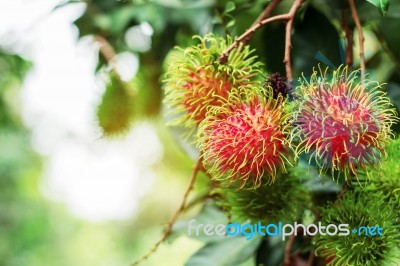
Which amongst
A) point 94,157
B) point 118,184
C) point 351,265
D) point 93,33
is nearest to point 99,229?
point 118,184

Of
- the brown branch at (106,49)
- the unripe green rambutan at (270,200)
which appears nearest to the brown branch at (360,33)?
the unripe green rambutan at (270,200)

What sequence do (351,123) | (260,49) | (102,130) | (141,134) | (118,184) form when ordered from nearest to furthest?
(351,123) → (260,49) → (102,130) → (141,134) → (118,184)

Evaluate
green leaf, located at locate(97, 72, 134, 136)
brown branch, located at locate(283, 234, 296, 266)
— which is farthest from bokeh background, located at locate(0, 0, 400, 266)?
brown branch, located at locate(283, 234, 296, 266)

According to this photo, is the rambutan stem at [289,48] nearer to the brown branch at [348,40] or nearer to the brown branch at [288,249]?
the brown branch at [348,40]

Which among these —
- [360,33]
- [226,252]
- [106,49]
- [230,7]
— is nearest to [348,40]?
[360,33]

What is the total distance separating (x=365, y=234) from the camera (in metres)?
0.45

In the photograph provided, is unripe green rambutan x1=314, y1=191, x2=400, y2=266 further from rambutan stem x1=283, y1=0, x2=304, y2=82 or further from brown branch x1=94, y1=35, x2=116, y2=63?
brown branch x1=94, y1=35, x2=116, y2=63

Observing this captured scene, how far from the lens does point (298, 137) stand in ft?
1.42

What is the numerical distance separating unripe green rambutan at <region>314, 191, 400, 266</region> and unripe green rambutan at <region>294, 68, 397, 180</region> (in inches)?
1.2

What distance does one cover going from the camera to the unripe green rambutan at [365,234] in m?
0.44

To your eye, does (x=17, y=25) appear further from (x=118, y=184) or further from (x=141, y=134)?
(x=118, y=184)

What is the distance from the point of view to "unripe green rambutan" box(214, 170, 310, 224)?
1.63 ft

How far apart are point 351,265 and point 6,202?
1.97m

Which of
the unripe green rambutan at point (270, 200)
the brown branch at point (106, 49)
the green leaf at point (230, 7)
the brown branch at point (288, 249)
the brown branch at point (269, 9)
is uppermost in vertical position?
the brown branch at point (106, 49)
